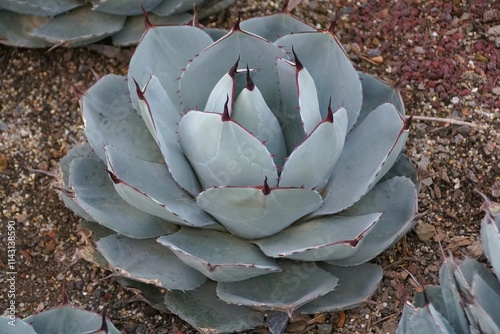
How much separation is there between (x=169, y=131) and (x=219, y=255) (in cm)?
35

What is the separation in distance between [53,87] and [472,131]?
1406mm

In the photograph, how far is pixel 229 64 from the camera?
1960mm

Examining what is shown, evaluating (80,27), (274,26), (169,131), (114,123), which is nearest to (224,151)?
(169,131)

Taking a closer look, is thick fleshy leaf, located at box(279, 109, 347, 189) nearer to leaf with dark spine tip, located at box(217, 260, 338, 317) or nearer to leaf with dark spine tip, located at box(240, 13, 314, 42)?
leaf with dark spine tip, located at box(217, 260, 338, 317)

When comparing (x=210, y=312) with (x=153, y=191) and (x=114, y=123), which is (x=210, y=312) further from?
(x=114, y=123)

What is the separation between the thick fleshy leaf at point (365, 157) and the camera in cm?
181

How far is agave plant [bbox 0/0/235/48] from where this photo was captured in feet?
7.86

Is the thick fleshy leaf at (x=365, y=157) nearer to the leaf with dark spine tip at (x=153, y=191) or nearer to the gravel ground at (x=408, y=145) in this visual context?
the gravel ground at (x=408, y=145)

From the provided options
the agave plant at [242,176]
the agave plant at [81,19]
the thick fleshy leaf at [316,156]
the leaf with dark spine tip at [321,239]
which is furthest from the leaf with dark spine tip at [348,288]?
the agave plant at [81,19]

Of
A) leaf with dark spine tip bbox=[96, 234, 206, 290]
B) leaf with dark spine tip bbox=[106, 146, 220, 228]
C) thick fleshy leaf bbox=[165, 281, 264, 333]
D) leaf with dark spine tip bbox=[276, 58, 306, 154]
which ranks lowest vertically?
thick fleshy leaf bbox=[165, 281, 264, 333]

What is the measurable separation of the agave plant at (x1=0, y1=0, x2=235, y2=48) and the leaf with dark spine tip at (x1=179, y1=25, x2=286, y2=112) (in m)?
0.55

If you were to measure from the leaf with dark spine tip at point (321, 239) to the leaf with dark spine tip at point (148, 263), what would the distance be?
0.66ft

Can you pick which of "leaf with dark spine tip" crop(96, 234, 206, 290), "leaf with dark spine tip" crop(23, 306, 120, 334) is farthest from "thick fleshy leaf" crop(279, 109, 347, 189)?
"leaf with dark spine tip" crop(23, 306, 120, 334)

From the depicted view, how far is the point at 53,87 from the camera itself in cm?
255
